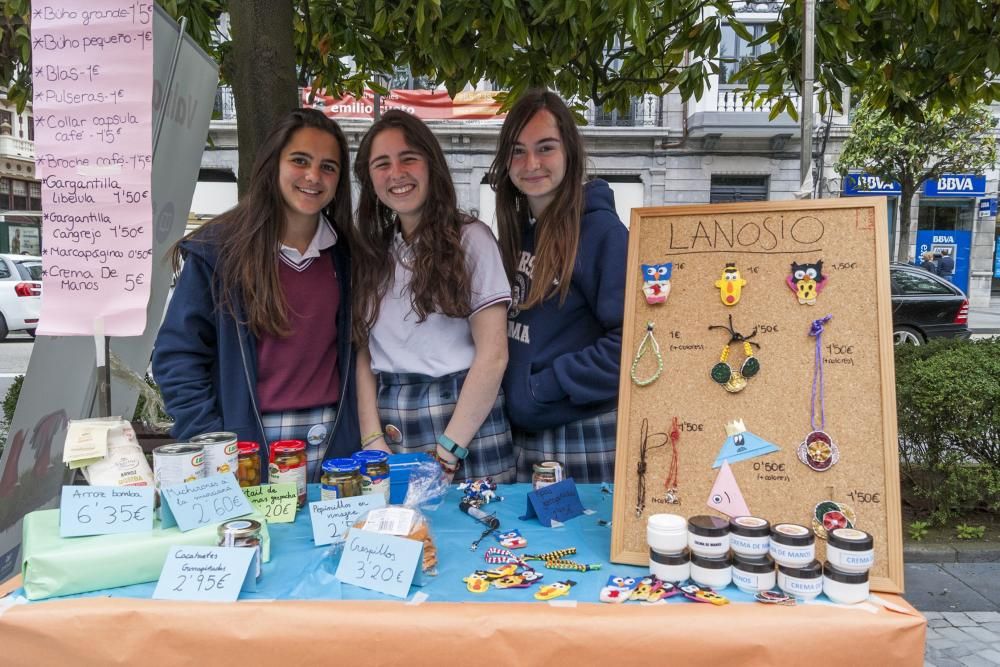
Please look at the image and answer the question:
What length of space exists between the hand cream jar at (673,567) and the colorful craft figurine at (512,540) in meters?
0.31

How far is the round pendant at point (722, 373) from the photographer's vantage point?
1390 millimetres

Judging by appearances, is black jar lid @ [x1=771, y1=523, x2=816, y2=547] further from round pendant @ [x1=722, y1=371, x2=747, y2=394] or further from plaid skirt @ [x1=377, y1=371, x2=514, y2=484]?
plaid skirt @ [x1=377, y1=371, x2=514, y2=484]

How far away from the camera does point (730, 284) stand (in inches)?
56.3

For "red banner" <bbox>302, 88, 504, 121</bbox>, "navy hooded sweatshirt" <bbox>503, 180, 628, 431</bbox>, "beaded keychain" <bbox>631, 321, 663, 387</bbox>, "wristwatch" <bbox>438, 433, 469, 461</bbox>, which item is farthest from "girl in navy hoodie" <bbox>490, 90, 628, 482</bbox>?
"red banner" <bbox>302, 88, 504, 121</bbox>

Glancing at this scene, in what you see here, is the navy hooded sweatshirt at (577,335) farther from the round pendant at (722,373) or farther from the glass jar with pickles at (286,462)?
the glass jar with pickles at (286,462)

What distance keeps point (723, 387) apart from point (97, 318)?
60.9 inches

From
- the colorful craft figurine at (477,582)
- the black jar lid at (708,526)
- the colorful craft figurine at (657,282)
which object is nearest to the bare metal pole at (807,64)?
the colorful craft figurine at (657,282)

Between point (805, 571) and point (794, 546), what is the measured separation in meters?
0.05

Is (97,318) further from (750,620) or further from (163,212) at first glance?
(750,620)

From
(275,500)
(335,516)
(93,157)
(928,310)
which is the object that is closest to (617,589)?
(335,516)

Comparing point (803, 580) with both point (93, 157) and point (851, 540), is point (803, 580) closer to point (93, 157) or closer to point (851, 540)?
point (851, 540)

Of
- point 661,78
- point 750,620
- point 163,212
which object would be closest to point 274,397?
point 163,212

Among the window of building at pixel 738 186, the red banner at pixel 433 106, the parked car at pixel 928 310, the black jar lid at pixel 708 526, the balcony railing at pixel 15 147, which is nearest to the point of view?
the black jar lid at pixel 708 526

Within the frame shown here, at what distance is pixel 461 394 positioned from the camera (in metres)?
1.85
